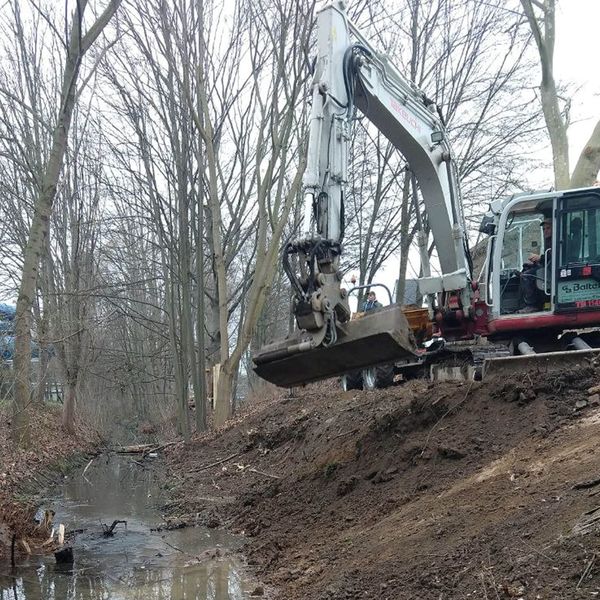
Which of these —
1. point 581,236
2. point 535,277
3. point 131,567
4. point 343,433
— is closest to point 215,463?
point 343,433

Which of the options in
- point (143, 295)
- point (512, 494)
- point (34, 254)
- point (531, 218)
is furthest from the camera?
point (143, 295)

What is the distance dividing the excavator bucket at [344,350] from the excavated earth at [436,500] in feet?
3.91

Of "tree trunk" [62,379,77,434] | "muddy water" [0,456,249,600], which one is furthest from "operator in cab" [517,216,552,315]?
"tree trunk" [62,379,77,434]

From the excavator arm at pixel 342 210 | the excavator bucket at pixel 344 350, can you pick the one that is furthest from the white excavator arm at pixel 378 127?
the excavator bucket at pixel 344 350

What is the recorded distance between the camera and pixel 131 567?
6.51 metres

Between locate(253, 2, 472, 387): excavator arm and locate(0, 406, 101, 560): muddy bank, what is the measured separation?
302cm

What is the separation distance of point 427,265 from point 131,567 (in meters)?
6.12

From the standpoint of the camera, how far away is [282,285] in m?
29.9

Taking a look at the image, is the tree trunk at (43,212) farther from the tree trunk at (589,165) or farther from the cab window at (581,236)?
the tree trunk at (589,165)

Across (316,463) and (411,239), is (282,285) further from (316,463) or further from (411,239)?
(316,463)

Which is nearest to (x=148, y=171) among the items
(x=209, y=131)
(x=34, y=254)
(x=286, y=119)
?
(x=209, y=131)

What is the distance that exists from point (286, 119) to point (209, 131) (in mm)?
1918

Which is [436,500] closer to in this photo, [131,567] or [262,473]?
[131,567]

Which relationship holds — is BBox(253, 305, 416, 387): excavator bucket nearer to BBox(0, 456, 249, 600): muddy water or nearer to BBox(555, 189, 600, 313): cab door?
BBox(0, 456, 249, 600): muddy water
